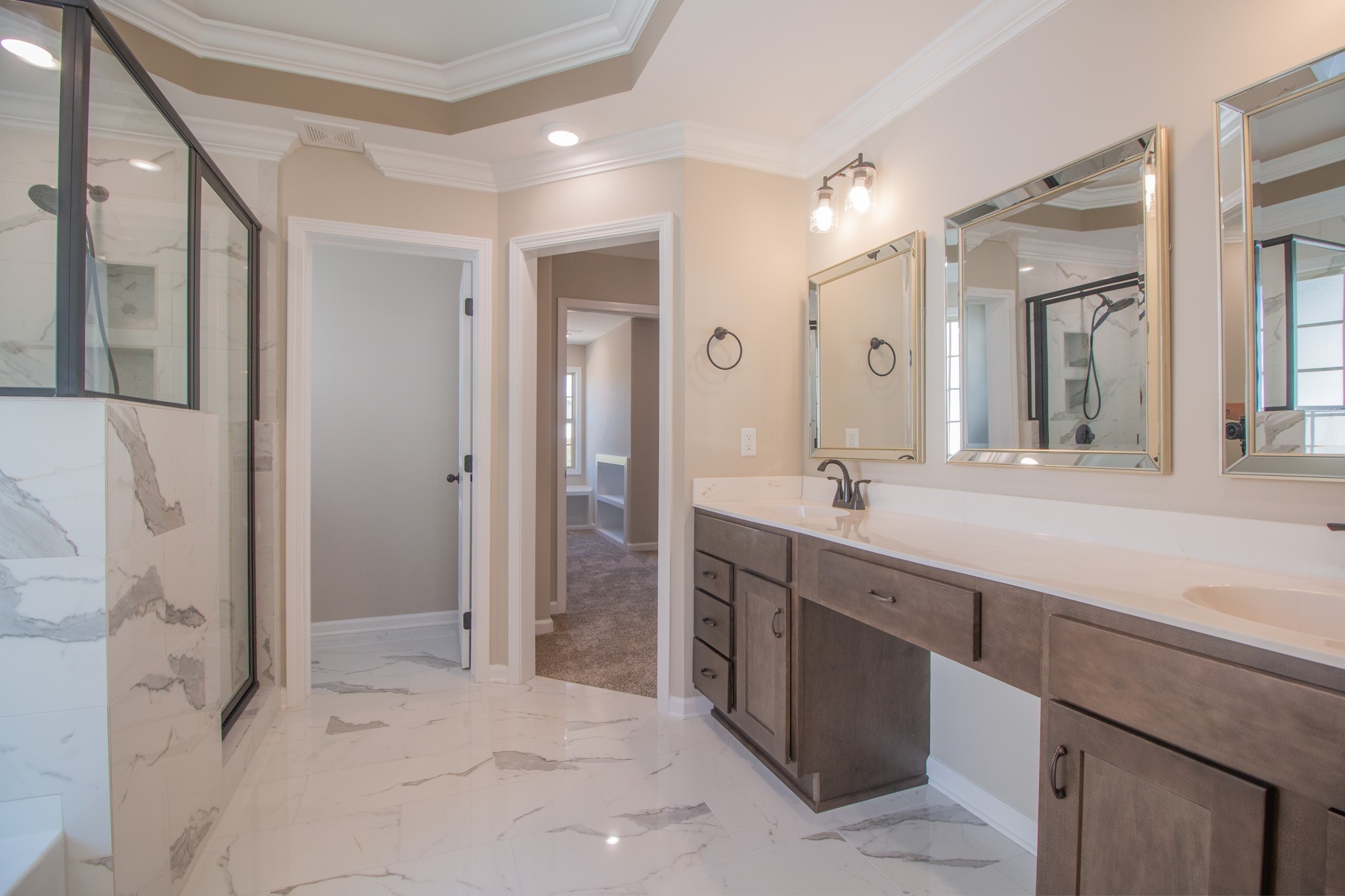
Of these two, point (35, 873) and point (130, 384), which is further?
point (130, 384)

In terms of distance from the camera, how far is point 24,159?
126 centimetres

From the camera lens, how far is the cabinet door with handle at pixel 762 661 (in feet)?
6.34

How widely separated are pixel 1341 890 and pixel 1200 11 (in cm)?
157

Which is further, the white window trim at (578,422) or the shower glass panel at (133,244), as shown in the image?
the white window trim at (578,422)

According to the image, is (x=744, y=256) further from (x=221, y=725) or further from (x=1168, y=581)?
(x=221, y=725)

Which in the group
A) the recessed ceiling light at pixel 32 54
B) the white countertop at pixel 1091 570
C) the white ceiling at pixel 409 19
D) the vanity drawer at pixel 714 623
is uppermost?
the white ceiling at pixel 409 19

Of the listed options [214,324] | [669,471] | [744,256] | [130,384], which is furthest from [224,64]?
[669,471]

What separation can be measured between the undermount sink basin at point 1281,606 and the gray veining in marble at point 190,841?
7.34ft

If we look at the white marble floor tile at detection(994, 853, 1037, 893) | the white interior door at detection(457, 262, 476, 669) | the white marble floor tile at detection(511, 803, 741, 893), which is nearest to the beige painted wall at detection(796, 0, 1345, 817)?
the white marble floor tile at detection(994, 853, 1037, 893)

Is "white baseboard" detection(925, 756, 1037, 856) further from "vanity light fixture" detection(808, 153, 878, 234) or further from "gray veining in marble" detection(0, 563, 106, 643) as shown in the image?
"gray veining in marble" detection(0, 563, 106, 643)

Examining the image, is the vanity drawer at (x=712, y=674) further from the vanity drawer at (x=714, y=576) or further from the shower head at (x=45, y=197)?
the shower head at (x=45, y=197)

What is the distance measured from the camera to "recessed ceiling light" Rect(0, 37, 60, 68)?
1.24m

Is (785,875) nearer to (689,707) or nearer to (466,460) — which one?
(689,707)

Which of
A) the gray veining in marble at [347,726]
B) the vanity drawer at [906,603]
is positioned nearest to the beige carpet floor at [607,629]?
the gray veining in marble at [347,726]
